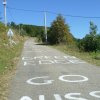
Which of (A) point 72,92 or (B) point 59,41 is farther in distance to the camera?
(B) point 59,41

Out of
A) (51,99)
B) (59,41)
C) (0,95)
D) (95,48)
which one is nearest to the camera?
(51,99)

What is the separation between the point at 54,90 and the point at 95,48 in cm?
3492

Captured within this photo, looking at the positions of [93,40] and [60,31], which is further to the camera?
[60,31]

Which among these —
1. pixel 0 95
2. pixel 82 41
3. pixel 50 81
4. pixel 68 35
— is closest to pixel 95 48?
pixel 82 41

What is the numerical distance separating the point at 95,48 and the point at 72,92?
3534 cm

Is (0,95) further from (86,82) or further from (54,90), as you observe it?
(86,82)

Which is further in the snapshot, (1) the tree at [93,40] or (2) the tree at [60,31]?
(2) the tree at [60,31]

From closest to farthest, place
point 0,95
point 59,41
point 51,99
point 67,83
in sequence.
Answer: point 51,99
point 0,95
point 67,83
point 59,41

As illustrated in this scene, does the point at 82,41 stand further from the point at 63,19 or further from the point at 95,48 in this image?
the point at 63,19

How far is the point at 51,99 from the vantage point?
33.9ft

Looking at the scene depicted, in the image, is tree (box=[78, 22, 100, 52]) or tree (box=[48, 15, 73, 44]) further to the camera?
Answer: tree (box=[48, 15, 73, 44])

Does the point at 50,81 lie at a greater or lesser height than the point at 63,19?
lesser

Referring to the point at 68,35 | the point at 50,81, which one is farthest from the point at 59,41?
the point at 50,81

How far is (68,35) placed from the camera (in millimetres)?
69688
